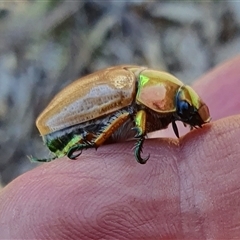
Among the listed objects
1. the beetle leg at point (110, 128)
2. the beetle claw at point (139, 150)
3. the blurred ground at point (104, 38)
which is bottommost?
the blurred ground at point (104, 38)

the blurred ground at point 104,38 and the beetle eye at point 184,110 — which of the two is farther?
the blurred ground at point 104,38

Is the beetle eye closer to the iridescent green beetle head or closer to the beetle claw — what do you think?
the iridescent green beetle head

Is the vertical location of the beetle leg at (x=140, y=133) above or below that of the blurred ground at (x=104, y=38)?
above

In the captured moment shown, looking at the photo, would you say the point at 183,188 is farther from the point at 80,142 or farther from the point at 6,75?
the point at 6,75

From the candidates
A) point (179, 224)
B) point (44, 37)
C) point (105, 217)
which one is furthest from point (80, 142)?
point (44, 37)

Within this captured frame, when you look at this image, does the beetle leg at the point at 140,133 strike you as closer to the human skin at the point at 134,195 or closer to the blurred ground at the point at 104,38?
the human skin at the point at 134,195

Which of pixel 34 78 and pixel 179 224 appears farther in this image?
pixel 34 78

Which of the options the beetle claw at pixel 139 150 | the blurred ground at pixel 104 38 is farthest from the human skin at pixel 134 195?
the blurred ground at pixel 104 38

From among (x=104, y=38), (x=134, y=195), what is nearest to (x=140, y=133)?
(x=134, y=195)

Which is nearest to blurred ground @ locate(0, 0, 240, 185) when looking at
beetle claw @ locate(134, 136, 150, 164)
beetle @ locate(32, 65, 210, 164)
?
beetle @ locate(32, 65, 210, 164)
